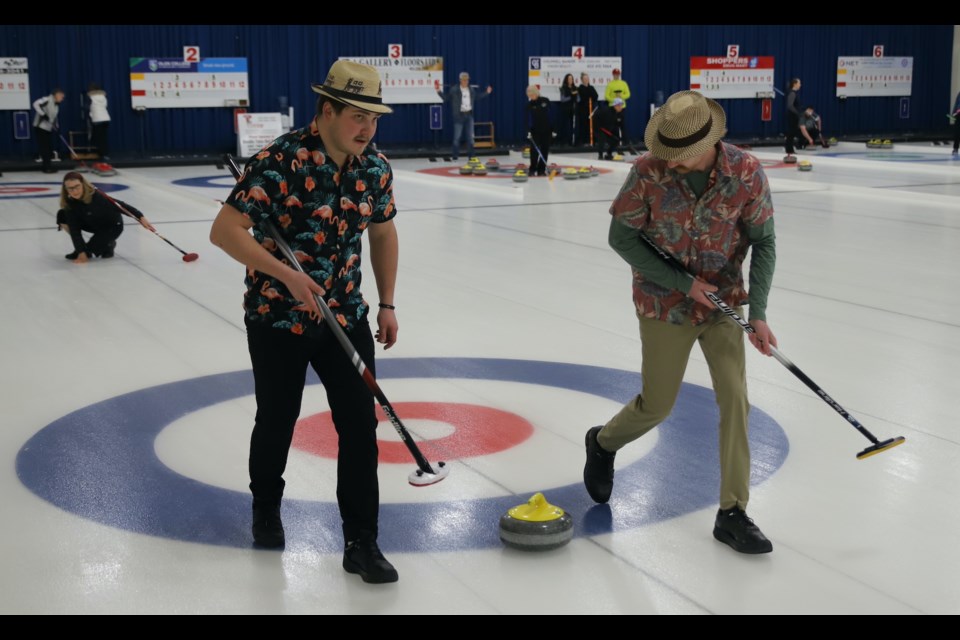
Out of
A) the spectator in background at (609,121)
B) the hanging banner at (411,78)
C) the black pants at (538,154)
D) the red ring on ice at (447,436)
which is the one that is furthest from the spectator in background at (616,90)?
the red ring on ice at (447,436)

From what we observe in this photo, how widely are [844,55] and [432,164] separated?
1336 centimetres

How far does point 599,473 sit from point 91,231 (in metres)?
7.33

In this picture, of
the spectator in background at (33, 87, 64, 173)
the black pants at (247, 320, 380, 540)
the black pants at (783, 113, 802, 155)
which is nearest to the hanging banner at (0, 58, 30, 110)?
the spectator in background at (33, 87, 64, 173)

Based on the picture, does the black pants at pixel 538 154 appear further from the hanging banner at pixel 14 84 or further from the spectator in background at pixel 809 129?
the hanging banner at pixel 14 84

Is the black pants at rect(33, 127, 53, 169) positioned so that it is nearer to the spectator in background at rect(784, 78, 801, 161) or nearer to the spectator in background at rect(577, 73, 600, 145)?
the spectator in background at rect(577, 73, 600, 145)

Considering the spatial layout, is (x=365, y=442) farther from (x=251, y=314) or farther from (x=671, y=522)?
(x=671, y=522)

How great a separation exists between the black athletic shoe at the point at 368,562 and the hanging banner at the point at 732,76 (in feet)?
86.5

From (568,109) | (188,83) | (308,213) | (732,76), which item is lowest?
(308,213)

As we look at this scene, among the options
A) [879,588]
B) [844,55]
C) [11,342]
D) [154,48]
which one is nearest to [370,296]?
[11,342]

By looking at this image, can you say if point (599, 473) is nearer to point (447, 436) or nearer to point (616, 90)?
point (447, 436)

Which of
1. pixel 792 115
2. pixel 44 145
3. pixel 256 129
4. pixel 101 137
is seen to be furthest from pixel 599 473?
pixel 792 115

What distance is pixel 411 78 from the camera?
25891mm

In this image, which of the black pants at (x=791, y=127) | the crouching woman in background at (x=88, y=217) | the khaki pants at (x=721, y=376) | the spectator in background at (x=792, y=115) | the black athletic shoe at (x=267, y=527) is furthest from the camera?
the spectator in background at (x=792, y=115)

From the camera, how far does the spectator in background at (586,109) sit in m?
25.4
